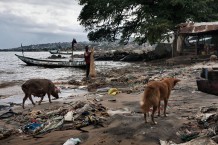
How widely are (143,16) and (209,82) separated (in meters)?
27.7

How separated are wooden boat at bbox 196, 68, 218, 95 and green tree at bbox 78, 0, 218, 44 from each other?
22171 mm

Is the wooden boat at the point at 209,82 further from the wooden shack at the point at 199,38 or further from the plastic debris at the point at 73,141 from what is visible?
the wooden shack at the point at 199,38

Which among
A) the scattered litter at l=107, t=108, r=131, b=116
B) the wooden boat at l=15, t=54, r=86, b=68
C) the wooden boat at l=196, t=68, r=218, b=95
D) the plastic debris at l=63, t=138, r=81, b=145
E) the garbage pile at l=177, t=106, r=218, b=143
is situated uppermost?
the wooden boat at l=196, t=68, r=218, b=95

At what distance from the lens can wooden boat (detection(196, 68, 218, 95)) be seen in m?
11.3

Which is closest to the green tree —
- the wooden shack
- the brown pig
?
the wooden shack

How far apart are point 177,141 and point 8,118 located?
5926 mm

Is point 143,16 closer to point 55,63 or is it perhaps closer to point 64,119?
point 55,63

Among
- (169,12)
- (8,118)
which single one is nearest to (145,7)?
(169,12)

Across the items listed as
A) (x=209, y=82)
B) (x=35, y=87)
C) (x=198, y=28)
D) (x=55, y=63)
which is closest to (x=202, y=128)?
(x=209, y=82)

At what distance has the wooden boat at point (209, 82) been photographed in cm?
1132

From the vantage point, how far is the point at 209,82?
11578 millimetres

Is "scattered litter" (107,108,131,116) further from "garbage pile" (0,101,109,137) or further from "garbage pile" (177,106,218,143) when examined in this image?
"garbage pile" (177,106,218,143)

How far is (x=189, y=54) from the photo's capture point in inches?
1220

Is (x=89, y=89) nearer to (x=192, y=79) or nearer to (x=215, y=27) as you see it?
(x=192, y=79)
